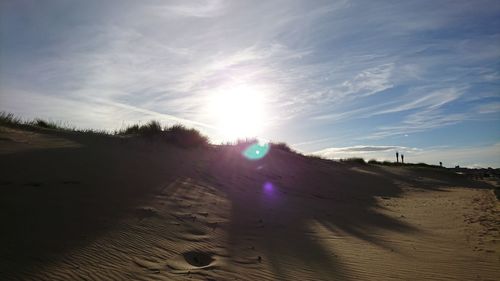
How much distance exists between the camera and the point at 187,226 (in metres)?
7.18

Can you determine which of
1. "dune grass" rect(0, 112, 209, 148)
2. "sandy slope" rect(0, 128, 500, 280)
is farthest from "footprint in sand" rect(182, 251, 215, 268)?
"dune grass" rect(0, 112, 209, 148)

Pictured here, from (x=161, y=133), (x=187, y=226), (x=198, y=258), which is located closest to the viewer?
(x=198, y=258)

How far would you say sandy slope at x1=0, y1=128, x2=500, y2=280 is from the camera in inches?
207

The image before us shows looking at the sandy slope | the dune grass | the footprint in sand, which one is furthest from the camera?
the dune grass

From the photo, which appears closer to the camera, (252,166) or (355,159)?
(252,166)

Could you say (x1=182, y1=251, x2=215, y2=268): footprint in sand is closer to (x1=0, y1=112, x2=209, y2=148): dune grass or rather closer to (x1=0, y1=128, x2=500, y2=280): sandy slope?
(x1=0, y1=128, x2=500, y2=280): sandy slope

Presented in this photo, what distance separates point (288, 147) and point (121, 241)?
19364 mm

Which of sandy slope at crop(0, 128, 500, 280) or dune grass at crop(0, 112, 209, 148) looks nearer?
sandy slope at crop(0, 128, 500, 280)

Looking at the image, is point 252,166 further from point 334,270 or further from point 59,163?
point 334,270

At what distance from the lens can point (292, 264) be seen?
5.95 metres

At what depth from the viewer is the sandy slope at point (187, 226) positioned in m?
→ 5.25

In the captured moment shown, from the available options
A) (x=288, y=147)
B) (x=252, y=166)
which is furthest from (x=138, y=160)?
(x=288, y=147)

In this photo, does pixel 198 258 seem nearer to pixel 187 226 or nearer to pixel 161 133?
pixel 187 226

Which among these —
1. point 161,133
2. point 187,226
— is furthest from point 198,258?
point 161,133
